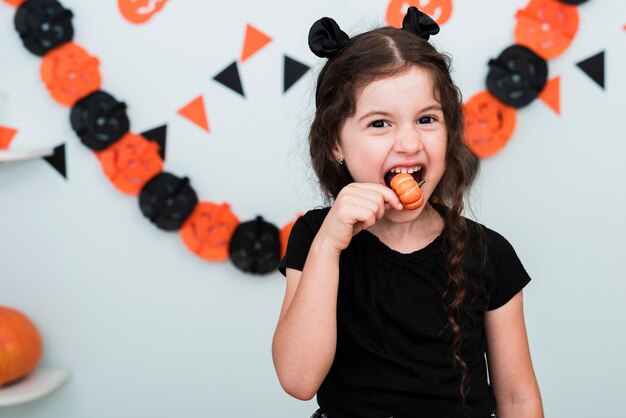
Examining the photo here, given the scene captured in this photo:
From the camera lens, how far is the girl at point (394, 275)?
3.49 ft

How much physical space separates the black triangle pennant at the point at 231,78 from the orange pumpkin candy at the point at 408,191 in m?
0.95

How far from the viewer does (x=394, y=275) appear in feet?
3.79

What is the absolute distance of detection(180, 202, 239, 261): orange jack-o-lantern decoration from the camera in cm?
196

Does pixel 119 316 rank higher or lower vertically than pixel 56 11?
lower

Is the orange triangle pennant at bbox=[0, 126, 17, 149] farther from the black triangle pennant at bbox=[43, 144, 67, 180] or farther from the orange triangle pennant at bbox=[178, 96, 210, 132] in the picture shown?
the orange triangle pennant at bbox=[178, 96, 210, 132]

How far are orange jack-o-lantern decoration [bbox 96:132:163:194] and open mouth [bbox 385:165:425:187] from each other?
0.97 metres

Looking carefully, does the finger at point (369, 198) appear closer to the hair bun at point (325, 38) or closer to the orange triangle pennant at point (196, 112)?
the hair bun at point (325, 38)

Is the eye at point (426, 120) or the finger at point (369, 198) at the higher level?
the eye at point (426, 120)

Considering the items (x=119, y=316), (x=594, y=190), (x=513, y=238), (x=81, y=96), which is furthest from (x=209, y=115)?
(x=594, y=190)

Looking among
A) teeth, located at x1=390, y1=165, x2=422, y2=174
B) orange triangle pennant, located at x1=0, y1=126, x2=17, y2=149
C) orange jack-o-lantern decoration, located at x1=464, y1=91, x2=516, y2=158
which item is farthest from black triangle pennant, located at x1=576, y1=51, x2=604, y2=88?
orange triangle pennant, located at x1=0, y1=126, x2=17, y2=149

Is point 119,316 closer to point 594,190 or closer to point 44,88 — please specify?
point 44,88

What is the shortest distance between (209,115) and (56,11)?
0.45 m

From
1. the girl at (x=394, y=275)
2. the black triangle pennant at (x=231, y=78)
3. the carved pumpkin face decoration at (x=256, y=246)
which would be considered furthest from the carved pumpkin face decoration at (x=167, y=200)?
the girl at (x=394, y=275)

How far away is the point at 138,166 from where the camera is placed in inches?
76.3
